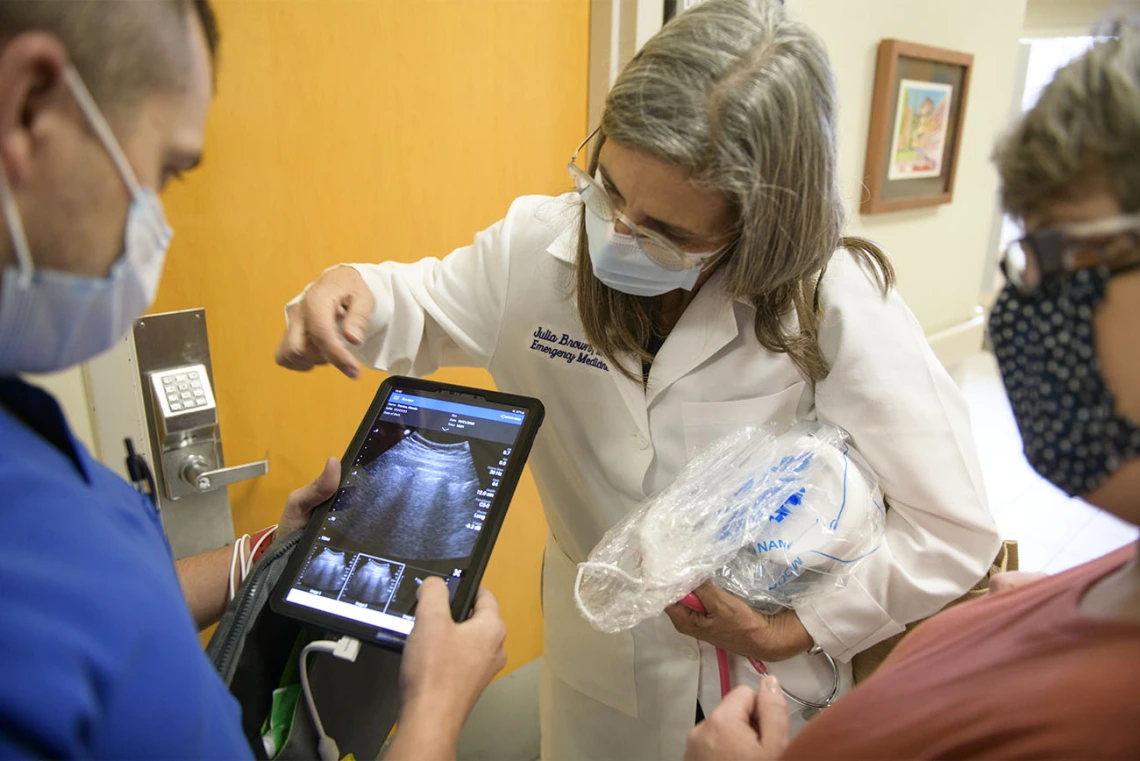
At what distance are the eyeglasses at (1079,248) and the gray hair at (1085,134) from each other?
16 millimetres

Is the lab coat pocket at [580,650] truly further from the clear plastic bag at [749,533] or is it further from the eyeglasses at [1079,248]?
the eyeglasses at [1079,248]

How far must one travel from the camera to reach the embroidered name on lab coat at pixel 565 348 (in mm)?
1078

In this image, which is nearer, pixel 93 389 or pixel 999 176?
pixel 999 176

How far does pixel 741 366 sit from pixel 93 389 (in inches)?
38.6

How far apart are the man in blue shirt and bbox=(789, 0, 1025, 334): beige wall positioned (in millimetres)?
1705

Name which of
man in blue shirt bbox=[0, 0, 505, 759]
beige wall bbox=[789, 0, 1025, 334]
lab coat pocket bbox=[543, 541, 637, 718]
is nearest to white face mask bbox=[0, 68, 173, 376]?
man in blue shirt bbox=[0, 0, 505, 759]

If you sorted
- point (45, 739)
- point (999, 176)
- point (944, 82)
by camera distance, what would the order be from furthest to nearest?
point (944, 82), point (999, 176), point (45, 739)

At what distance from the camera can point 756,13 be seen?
34.9 inches

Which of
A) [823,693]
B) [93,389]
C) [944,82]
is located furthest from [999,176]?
[944,82]

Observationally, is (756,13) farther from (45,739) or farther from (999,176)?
(45,739)

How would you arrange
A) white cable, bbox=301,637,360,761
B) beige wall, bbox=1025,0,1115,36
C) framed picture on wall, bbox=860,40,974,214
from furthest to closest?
1. beige wall, bbox=1025,0,1115,36
2. framed picture on wall, bbox=860,40,974,214
3. white cable, bbox=301,637,360,761

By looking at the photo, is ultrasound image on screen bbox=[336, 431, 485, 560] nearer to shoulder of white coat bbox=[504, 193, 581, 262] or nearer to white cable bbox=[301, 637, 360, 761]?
white cable bbox=[301, 637, 360, 761]

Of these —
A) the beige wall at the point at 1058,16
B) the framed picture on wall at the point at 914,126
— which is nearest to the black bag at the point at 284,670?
the framed picture on wall at the point at 914,126

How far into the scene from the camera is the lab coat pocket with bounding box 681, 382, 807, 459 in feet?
3.37
